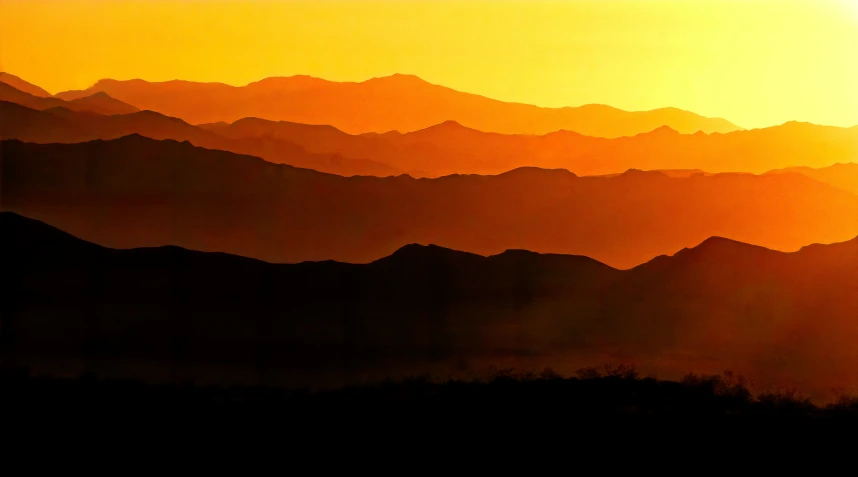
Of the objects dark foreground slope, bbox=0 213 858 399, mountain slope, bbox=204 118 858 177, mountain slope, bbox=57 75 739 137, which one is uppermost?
mountain slope, bbox=57 75 739 137

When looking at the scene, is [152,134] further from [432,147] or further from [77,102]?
[432,147]

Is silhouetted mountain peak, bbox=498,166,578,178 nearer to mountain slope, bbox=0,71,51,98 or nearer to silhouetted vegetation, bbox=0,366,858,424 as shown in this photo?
silhouetted vegetation, bbox=0,366,858,424

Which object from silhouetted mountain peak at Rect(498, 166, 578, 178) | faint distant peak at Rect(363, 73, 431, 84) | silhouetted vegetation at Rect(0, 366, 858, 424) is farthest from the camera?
faint distant peak at Rect(363, 73, 431, 84)

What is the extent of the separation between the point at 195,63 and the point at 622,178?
1.72m

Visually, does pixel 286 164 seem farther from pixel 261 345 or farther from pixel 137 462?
pixel 137 462

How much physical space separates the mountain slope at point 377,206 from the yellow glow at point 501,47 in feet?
1.05

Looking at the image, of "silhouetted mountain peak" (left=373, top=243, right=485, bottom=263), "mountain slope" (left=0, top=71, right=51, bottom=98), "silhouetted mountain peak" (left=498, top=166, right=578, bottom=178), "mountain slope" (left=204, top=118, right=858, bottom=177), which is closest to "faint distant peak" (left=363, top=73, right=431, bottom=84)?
"mountain slope" (left=204, top=118, right=858, bottom=177)

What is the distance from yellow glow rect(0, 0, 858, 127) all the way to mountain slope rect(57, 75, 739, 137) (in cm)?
5

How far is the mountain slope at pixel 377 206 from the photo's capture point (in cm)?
267

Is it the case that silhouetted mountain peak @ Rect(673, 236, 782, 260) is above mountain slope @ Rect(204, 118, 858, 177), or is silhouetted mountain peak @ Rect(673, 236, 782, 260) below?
below

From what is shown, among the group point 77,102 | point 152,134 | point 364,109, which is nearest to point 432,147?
point 364,109

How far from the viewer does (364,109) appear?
2.81 metres

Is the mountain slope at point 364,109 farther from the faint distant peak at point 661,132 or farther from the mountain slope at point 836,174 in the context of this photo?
the mountain slope at point 836,174

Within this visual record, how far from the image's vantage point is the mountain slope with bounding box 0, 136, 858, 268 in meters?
2.67
